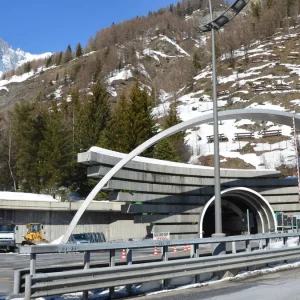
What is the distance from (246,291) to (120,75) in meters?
140

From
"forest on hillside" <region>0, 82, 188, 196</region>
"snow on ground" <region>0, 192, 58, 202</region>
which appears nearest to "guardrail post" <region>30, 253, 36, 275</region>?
"snow on ground" <region>0, 192, 58, 202</region>

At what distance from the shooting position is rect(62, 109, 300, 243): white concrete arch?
85.6 ft

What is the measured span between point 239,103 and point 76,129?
46.7 meters

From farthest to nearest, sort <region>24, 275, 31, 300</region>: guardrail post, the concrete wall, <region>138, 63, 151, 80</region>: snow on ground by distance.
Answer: <region>138, 63, 151, 80</region>: snow on ground → the concrete wall → <region>24, 275, 31, 300</region>: guardrail post

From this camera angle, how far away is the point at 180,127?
27516 millimetres

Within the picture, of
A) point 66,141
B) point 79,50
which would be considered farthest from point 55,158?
point 79,50

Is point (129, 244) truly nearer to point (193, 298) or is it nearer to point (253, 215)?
point (193, 298)

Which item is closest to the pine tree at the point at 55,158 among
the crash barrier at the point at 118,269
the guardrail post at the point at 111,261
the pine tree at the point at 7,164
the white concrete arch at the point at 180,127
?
the pine tree at the point at 7,164

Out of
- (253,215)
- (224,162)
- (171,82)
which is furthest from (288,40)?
(253,215)

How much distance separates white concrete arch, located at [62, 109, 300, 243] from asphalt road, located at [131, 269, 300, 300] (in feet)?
45.8

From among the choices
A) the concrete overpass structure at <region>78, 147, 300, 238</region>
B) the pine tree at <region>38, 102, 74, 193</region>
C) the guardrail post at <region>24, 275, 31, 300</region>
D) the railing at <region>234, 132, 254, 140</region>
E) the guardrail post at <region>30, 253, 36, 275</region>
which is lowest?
the guardrail post at <region>24, 275, 31, 300</region>

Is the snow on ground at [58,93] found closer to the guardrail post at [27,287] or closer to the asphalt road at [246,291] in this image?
the asphalt road at [246,291]

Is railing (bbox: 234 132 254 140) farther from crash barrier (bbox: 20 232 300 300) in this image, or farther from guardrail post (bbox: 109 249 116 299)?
guardrail post (bbox: 109 249 116 299)

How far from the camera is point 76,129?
60.1 m
